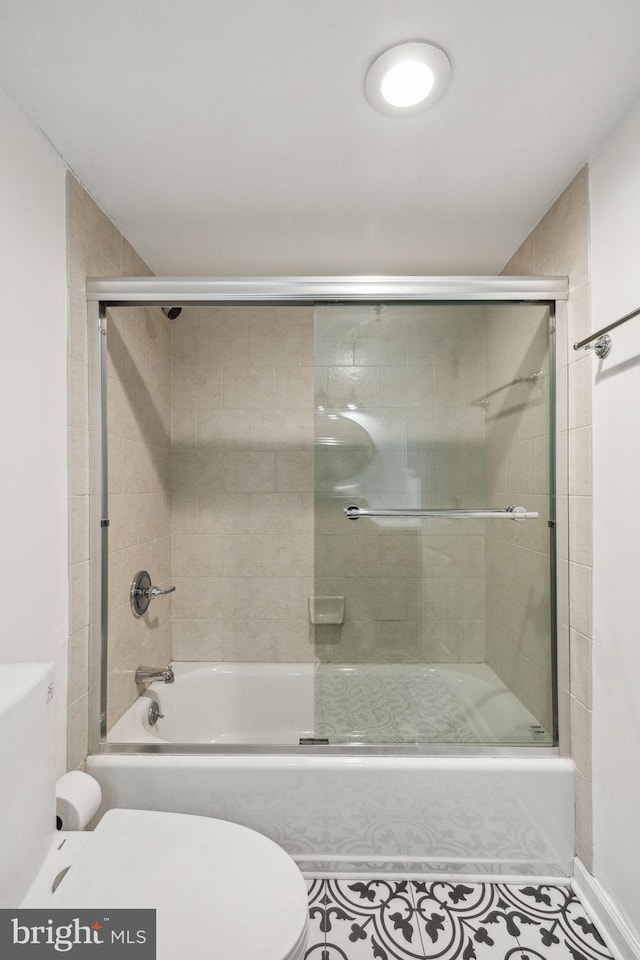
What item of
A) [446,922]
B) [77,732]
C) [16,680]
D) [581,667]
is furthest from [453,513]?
[77,732]

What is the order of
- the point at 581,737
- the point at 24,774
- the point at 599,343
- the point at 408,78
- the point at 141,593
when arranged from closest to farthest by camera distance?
1. the point at 24,774
2. the point at 408,78
3. the point at 599,343
4. the point at 581,737
5. the point at 141,593

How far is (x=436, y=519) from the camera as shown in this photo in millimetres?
1584

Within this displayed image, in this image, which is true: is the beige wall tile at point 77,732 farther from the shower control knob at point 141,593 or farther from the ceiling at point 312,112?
the ceiling at point 312,112

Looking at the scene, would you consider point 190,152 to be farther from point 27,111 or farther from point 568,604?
point 568,604

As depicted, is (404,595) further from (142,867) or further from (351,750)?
(142,867)

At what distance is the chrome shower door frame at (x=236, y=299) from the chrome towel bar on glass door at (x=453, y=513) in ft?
0.41

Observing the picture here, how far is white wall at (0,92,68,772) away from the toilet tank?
→ 0.55 feet

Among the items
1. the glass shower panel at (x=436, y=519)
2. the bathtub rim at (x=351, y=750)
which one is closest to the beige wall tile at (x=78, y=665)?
the bathtub rim at (x=351, y=750)

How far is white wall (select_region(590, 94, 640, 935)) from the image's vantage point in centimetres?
119

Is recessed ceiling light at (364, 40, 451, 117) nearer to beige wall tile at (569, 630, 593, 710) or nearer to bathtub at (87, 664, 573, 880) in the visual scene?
beige wall tile at (569, 630, 593, 710)

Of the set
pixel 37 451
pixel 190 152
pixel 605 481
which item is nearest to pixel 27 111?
pixel 190 152

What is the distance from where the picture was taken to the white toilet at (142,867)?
91 centimetres

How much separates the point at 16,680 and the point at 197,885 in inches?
23.3

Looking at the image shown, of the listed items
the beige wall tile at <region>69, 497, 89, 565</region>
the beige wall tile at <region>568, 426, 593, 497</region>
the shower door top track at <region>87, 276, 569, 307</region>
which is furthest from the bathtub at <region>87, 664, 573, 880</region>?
the shower door top track at <region>87, 276, 569, 307</region>
